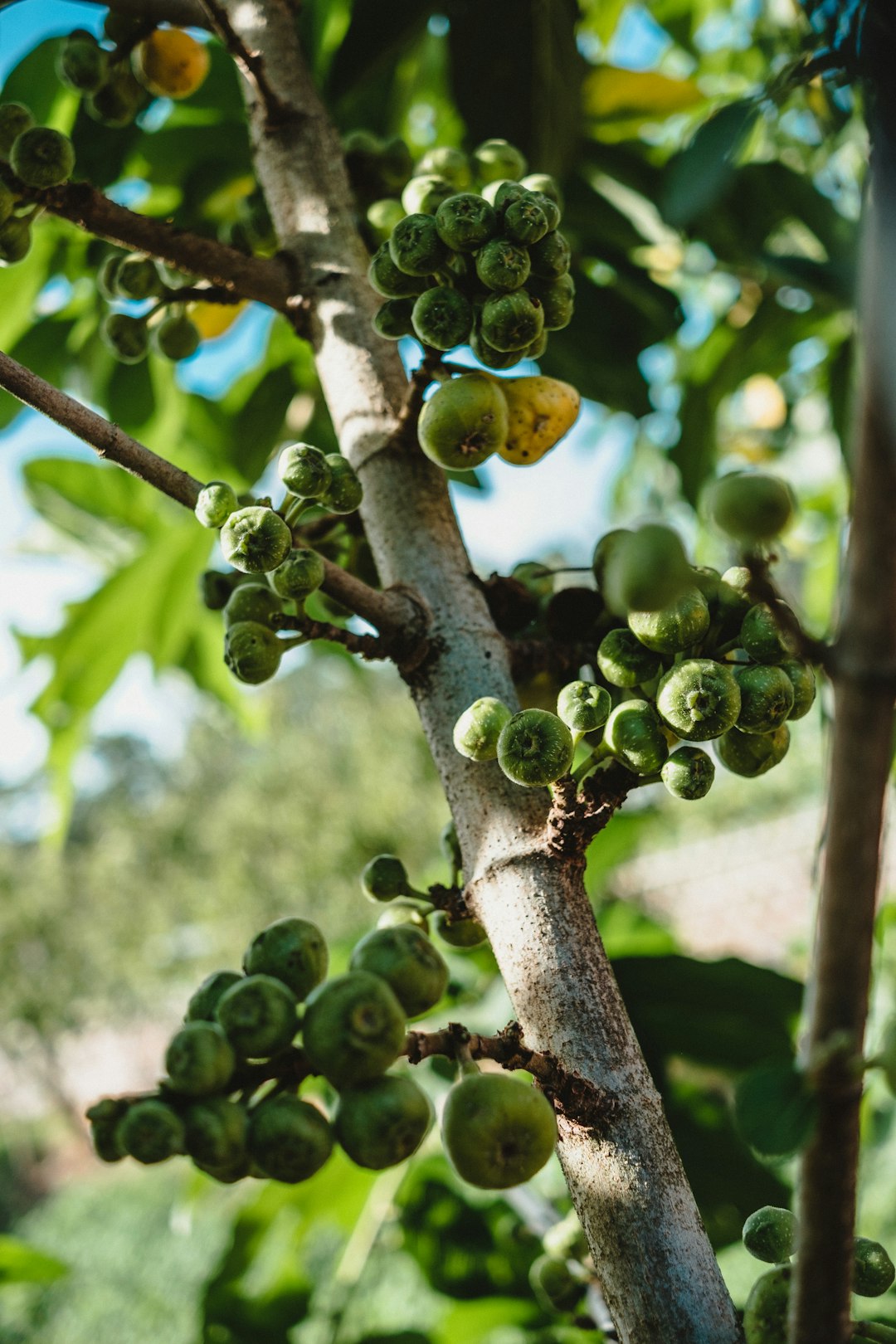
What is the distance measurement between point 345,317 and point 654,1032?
147 cm

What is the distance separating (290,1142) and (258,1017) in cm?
11

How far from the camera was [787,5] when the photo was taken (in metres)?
3.08

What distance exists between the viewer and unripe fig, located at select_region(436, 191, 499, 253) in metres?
1.18

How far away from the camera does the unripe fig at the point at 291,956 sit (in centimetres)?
103

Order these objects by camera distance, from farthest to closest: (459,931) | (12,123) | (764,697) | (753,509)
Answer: (12,123), (459,931), (764,697), (753,509)

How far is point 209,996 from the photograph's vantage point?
40.4 inches

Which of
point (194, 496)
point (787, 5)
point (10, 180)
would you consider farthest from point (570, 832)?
point (787, 5)

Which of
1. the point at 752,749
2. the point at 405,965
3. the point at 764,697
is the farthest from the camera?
the point at 752,749

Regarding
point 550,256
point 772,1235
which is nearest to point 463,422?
point 550,256

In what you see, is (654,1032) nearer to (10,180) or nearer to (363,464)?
(363,464)

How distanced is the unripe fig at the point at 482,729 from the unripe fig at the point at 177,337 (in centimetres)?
95

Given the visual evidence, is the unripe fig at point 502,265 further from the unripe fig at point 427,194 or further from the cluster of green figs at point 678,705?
the cluster of green figs at point 678,705

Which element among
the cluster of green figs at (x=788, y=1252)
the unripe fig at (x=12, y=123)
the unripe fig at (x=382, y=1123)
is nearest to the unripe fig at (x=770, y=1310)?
the cluster of green figs at (x=788, y=1252)

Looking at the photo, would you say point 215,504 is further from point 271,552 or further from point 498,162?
point 498,162
